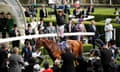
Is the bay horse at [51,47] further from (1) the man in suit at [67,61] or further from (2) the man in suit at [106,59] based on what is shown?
(1) the man in suit at [67,61]

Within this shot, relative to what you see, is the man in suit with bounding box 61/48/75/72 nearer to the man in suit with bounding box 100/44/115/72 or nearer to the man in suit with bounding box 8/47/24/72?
the man in suit with bounding box 100/44/115/72

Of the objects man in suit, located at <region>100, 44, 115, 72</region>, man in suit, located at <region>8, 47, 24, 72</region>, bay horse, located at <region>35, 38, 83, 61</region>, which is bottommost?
bay horse, located at <region>35, 38, 83, 61</region>

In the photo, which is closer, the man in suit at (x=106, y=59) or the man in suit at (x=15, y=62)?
the man in suit at (x=15, y=62)

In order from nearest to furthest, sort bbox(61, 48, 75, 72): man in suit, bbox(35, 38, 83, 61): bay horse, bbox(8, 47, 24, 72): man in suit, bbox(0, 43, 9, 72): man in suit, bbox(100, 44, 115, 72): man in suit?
bbox(8, 47, 24, 72): man in suit, bbox(0, 43, 9, 72): man in suit, bbox(61, 48, 75, 72): man in suit, bbox(100, 44, 115, 72): man in suit, bbox(35, 38, 83, 61): bay horse

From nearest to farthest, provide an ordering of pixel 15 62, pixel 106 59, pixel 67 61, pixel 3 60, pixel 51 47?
pixel 15 62 < pixel 3 60 < pixel 67 61 < pixel 106 59 < pixel 51 47

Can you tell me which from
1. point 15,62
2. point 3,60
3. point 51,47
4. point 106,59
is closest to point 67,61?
point 106,59

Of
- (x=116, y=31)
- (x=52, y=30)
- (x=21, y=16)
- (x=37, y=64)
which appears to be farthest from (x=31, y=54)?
(x=116, y=31)

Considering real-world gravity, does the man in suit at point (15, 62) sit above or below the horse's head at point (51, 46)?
above

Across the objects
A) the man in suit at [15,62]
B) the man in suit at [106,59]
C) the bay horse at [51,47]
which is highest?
the man in suit at [15,62]

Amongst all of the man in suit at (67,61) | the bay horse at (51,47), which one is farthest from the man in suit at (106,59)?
the bay horse at (51,47)

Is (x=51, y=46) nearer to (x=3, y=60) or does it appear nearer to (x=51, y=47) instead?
(x=51, y=47)

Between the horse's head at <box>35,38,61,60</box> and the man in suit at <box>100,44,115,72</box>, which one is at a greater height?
the man in suit at <box>100,44,115,72</box>

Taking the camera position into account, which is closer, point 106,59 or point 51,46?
point 106,59

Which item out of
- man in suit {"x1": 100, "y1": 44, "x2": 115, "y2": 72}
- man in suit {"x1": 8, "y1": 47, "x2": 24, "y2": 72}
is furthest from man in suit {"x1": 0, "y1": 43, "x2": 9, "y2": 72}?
man in suit {"x1": 100, "y1": 44, "x2": 115, "y2": 72}
